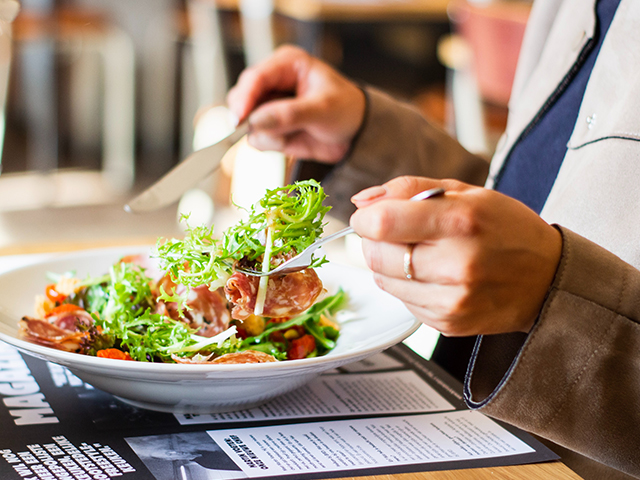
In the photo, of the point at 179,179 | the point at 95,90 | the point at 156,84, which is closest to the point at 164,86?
the point at 156,84

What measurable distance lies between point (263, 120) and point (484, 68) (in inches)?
55.3

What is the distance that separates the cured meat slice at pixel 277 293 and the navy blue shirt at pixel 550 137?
0.41 meters

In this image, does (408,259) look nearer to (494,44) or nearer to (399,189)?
(399,189)

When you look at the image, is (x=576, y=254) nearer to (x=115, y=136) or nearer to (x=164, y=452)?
(x=164, y=452)

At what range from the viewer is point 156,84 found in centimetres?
444

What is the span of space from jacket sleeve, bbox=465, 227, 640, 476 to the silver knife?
0.45 metres

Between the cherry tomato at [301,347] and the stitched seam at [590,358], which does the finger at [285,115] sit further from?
the stitched seam at [590,358]

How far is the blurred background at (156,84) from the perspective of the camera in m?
3.06

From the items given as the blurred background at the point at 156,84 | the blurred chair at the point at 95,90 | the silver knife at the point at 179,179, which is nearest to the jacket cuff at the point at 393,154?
the silver knife at the point at 179,179

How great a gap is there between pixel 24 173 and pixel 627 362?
3.97 meters

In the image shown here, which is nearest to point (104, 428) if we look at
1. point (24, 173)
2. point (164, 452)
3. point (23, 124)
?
point (164, 452)

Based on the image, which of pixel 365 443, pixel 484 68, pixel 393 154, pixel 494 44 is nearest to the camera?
pixel 365 443

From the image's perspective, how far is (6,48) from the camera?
11.2 feet

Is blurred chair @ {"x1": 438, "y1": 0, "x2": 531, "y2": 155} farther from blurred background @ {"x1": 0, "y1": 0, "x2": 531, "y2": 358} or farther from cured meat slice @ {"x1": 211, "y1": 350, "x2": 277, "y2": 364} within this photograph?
cured meat slice @ {"x1": 211, "y1": 350, "x2": 277, "y2": 364}
